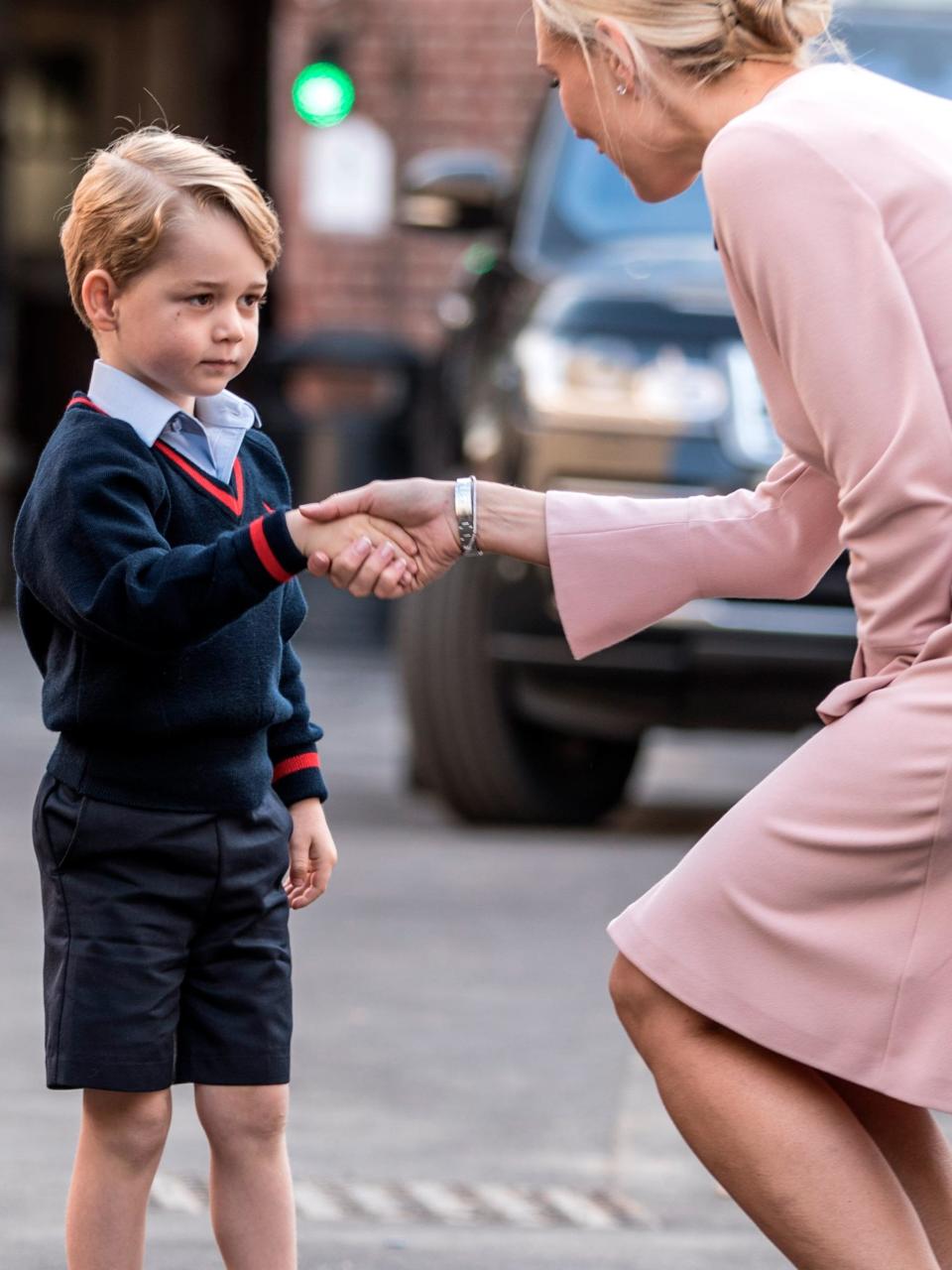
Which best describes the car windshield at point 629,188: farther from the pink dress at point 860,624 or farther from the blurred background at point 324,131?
the blurred background at point 324,131

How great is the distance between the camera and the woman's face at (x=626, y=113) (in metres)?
2.74

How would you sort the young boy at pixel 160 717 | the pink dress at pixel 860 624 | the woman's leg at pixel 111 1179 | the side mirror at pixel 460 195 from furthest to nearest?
the side mirror at pixel 460 195 < the woman's leg at pixel 111 1179 < the young boy at pixel 160 717 < the pink dress at pixel 860 624

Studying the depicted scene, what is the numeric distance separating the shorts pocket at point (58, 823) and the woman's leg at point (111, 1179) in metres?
0.26

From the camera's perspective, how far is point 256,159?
55.9 feet

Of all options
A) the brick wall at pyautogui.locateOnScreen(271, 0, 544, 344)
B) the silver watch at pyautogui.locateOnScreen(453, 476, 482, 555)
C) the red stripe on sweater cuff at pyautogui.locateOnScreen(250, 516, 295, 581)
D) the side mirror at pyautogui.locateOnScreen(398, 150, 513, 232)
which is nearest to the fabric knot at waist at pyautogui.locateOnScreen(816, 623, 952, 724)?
the silver watch at pyautogui.locateOnScreen(453, 476, 482, 555)

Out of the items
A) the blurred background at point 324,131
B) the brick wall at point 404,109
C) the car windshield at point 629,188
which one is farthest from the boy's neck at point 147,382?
the brick wall at point 404,109

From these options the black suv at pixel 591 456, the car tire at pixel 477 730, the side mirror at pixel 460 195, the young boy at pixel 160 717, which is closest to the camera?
the young boy at pixel 160 717

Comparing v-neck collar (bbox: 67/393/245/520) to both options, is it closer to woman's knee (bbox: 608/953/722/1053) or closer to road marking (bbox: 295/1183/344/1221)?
woman's knee (bbox: 608/953/722/1053)

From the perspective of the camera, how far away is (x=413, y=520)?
9.41 ft

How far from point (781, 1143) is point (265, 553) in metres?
0.78

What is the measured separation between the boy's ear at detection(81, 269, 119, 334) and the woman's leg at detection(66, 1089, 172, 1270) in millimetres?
821

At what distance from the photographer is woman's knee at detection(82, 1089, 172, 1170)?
2848 millimetres

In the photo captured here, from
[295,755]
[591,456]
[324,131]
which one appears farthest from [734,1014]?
[324,131]

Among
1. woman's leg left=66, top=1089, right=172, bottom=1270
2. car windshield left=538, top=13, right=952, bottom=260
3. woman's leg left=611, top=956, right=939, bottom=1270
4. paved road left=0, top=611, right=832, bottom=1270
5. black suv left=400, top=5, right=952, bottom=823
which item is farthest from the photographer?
car windshield left=538, top=13, right=952, bottom=260
